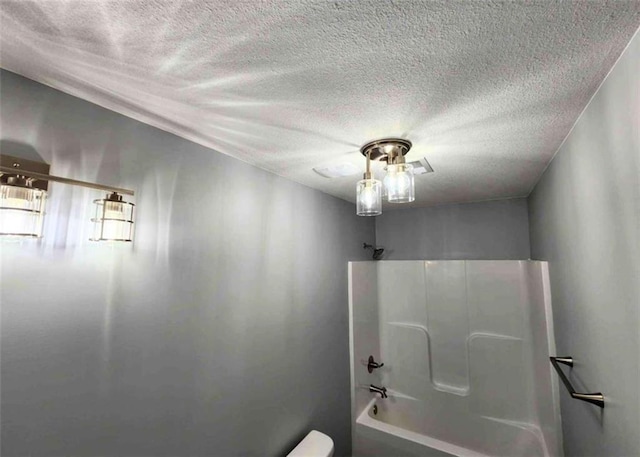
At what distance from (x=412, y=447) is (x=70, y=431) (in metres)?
2.19

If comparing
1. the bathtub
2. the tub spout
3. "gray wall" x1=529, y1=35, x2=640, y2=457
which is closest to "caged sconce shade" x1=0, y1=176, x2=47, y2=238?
"gray wall" x1=529, y1=35, x2=640, y2=457

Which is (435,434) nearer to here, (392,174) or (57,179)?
(392,174)

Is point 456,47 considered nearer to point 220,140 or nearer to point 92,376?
point 220,140

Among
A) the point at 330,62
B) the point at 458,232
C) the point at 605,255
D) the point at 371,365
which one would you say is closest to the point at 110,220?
the point at 330,62

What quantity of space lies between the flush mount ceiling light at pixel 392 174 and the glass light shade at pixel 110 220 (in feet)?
2.96

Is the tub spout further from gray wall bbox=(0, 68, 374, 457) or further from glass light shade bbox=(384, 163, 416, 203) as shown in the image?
glass light shade bbox=(384, 163, 416, 203)

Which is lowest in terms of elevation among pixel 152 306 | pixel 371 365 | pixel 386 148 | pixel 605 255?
pixel 371 365

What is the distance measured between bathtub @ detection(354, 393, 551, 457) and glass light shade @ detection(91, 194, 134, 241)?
2334mm

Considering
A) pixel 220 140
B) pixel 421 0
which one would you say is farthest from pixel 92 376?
pixel 421 0

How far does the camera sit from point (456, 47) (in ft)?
2.39

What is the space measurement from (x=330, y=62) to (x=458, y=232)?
2456 mm

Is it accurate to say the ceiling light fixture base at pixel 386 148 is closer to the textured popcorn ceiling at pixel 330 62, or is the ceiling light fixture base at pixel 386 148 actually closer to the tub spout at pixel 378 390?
the textured popcorn ceiling at pixel 330 62

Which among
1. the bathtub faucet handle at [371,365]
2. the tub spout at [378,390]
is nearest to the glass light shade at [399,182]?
the bathtub faucet handle at [371,365]

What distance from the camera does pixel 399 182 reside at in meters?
1.20
